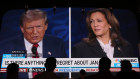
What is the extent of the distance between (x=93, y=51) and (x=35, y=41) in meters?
1.46

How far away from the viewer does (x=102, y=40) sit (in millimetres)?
4828

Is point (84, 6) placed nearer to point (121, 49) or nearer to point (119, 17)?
point (119, 17)

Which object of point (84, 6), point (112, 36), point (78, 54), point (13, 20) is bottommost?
point (78, 54)

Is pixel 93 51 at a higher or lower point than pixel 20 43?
lower

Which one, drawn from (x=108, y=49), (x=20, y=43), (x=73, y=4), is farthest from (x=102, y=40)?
(x=20, y=43)

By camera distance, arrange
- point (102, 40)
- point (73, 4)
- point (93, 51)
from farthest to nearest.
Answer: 1. point (73, 4)
2. point (102, 40)
3. point (93, 51)

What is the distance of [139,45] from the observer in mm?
4812

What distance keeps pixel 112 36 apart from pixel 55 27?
1436 mm

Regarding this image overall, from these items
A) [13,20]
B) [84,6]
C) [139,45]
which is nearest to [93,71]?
[139,45]

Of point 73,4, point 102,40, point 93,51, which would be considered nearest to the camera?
point 93,51

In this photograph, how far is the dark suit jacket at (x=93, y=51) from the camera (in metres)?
4.67

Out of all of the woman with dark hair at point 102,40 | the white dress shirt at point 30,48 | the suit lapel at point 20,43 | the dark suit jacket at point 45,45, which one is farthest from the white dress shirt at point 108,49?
the suit lapel at point 20,43

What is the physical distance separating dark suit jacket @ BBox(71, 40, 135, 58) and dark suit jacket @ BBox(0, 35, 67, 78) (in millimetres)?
320

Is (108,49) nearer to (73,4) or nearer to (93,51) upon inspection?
(93,51)
